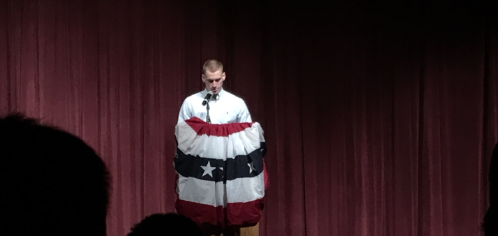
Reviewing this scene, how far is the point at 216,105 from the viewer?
11.2 ft

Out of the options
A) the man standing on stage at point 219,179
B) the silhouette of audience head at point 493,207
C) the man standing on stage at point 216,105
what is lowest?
the man standing on stage at point 219,179

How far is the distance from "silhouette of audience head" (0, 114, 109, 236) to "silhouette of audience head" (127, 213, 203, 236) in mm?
724

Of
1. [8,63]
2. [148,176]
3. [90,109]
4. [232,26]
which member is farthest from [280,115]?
[8,63]

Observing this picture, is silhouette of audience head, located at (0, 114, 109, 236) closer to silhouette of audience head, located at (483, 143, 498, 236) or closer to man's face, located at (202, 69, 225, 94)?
silhouette of audience head, located at (483, 143, 498, 236)

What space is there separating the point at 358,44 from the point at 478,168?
4.56 feet

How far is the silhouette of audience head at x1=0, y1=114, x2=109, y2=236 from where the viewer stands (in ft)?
1.82

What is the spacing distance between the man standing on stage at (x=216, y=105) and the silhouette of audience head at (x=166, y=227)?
6.58ft

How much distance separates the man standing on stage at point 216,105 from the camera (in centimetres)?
337

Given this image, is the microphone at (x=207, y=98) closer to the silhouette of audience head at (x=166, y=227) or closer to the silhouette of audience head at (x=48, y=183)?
the silhouette of audience head at (x=166, y=227)

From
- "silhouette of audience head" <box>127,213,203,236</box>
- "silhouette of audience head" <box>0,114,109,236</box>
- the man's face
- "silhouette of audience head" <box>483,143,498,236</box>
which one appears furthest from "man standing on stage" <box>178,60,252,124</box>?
"silhouette of audience head" <box>0,114,109,236</box>

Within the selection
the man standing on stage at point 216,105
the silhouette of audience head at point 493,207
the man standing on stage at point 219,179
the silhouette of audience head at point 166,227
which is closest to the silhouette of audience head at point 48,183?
the silhouette of audience head at point 493,207

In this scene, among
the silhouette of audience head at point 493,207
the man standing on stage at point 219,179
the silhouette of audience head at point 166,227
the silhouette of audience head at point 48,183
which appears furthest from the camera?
the man standing on stage at point 219,179

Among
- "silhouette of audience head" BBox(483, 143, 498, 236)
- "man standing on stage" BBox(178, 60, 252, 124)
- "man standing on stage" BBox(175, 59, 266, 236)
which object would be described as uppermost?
"man standing on stage" BBox(178, 60, 252, 124)

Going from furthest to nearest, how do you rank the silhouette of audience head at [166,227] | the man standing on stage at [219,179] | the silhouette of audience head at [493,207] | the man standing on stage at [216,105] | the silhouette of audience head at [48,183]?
the man standing on stage at [216,105], the man standing on stage at [219,179], the silhouette of audience head at [166,227], the silhouette of audience head at [493,207], the silhouette of audience head at [48,183]
